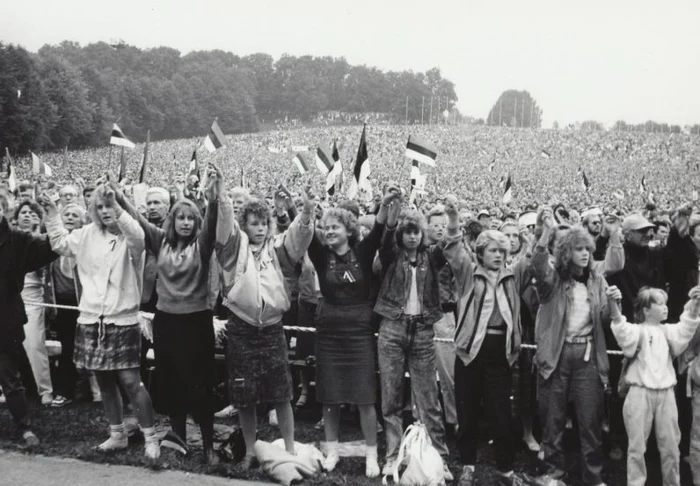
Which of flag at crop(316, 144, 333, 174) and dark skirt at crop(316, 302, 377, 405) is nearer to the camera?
dark skirt at crop(316, 302, 377, 405)

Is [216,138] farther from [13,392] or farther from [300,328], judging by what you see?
[13,392]

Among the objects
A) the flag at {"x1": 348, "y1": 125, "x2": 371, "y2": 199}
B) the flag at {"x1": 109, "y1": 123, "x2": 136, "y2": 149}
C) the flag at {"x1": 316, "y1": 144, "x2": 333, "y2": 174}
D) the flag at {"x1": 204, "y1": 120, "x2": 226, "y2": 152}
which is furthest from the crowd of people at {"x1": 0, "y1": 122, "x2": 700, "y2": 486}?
the flag at {"x1": 316, "y1": 144, "x2": 333, "y2": 174}

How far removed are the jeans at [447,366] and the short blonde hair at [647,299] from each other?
163cm

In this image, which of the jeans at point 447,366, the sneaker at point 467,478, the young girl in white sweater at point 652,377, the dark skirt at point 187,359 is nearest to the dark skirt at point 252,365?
the dark skirt at point 187,359

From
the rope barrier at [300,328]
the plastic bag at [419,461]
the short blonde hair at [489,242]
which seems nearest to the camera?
the plastic bag at [419,461]

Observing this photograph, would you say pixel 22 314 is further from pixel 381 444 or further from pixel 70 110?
pixel 70 110

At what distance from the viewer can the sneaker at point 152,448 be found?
5866mm

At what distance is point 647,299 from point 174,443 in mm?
3861

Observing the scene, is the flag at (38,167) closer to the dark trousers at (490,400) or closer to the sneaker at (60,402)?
the sneaker at (60,402)

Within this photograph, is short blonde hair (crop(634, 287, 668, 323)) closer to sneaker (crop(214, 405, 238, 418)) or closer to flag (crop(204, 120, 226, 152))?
sneaker (crop(214, 405, 238, 418))

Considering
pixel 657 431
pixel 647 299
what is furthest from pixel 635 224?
pixel 657 431

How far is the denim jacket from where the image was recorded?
19.4 feet

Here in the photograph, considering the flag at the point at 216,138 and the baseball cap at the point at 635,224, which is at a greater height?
the flag at the point at 216,138

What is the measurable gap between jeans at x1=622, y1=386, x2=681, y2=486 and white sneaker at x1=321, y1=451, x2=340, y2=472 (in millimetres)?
2180
